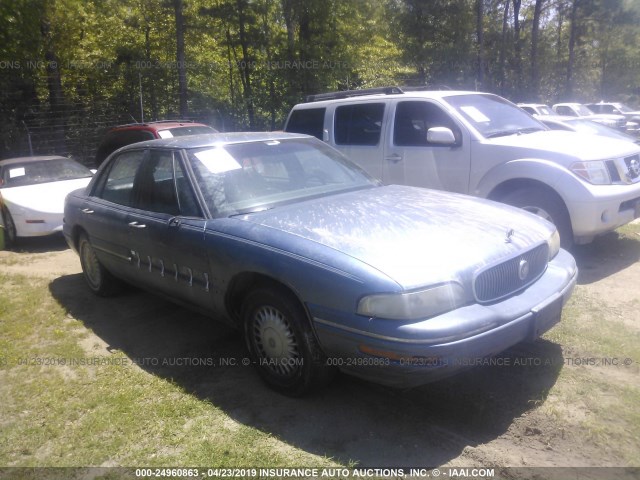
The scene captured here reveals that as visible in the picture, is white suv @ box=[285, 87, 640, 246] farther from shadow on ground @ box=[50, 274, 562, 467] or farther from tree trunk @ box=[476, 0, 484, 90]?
tree trunk @ box=[476, 0, 484, 90]

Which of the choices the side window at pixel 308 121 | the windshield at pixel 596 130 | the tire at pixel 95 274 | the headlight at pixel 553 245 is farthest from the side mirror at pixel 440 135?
the windshield at pixel 596 130

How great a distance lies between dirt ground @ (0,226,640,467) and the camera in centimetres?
290

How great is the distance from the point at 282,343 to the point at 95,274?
2901 millimetres

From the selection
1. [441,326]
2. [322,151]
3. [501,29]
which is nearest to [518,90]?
[501,29]

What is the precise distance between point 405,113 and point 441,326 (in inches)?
169

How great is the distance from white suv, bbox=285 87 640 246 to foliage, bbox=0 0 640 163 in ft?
39.1

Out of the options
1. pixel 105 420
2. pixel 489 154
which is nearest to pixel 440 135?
pixel 489 154

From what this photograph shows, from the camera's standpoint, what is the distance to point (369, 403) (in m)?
3.44

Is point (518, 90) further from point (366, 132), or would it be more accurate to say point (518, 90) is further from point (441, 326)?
point (441, 326)

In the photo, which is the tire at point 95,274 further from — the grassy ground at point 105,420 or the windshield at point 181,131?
the windshield at point 181,131

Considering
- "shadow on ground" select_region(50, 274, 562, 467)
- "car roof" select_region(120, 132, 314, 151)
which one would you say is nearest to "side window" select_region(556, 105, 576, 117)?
"car roof" select_region(120, 132, 314, 151)

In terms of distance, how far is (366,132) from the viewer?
23.0 feet

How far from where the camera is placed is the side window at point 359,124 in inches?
272

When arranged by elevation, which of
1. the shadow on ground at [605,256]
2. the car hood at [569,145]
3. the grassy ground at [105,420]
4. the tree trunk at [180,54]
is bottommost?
the grassy ground at [105,420]
